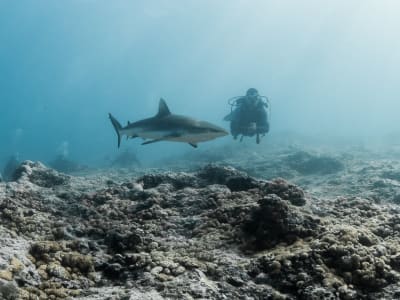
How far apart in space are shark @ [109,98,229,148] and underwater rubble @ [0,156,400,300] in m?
2.50

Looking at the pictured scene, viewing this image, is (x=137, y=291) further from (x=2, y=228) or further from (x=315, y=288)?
(x=2, y=228)

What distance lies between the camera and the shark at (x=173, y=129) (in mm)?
8836

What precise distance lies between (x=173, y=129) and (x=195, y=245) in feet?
16.2

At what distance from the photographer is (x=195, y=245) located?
4492 mm

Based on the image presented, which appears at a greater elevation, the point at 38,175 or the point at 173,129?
the point at 173,129

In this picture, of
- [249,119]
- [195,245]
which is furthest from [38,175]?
[249,119]

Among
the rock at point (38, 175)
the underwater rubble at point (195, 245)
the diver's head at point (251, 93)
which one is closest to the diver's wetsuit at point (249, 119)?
the diver's head at point (251, 93)

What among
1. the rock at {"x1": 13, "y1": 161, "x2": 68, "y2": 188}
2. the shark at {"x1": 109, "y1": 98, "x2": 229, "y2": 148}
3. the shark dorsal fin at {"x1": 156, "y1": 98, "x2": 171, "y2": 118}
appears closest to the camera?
the rock at {"x1": 13, "y1": 161, "x2": 68, "y2": 188}

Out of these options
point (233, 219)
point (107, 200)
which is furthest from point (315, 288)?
point (107, 200)

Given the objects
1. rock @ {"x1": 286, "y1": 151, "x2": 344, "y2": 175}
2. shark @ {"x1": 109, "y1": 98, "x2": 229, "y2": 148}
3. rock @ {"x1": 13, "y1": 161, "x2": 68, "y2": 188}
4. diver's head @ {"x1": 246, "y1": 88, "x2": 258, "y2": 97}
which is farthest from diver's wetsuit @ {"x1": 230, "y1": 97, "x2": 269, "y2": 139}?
rock @ {"x1": 13, "y1": 161, "x2": 68, "y2": 188}

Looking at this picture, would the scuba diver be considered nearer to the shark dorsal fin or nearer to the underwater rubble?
the shark dorsal fin

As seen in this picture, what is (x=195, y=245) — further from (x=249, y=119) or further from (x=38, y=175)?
(x=249, y=119)

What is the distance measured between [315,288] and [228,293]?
71 centimetres

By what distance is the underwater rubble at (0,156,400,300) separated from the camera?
3395 millimetres
